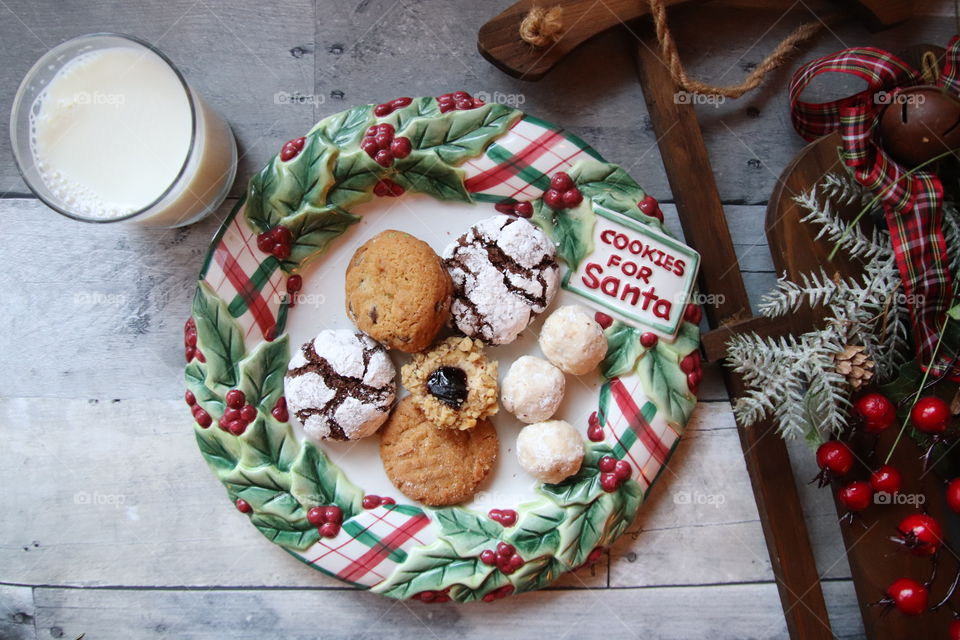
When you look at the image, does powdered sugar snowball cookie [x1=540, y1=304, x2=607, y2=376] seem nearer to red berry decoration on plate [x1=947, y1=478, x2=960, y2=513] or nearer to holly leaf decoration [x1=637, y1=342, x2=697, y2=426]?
holly leaf decoration [x1=637, y1=342, x2=697, y2=426]

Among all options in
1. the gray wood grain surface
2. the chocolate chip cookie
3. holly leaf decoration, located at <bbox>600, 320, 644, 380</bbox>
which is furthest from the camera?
the gray wood grain surface

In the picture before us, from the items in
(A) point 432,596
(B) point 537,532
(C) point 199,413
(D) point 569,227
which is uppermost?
(D) point 569,227

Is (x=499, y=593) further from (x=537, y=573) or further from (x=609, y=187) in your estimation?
(x=609, y=187)

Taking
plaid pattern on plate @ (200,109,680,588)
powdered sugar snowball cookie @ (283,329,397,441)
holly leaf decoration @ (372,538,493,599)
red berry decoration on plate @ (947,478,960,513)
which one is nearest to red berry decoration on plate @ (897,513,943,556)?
red berry decoration on plate @ (947,478,960,513)

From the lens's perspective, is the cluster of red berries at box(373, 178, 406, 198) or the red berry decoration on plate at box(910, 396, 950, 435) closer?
the red berry decoration on plate at box(910, 396, 950, 435)

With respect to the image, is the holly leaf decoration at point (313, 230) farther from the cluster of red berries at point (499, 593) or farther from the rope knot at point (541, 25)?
the cluster of red berries at point (499, 593)

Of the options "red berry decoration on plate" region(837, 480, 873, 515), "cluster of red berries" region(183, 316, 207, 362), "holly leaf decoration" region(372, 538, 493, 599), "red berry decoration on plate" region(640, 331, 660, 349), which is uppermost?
"red berry decoration on plate" region(640, 331, 660, 349)

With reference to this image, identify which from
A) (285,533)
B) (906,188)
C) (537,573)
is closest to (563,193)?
(906,188)
